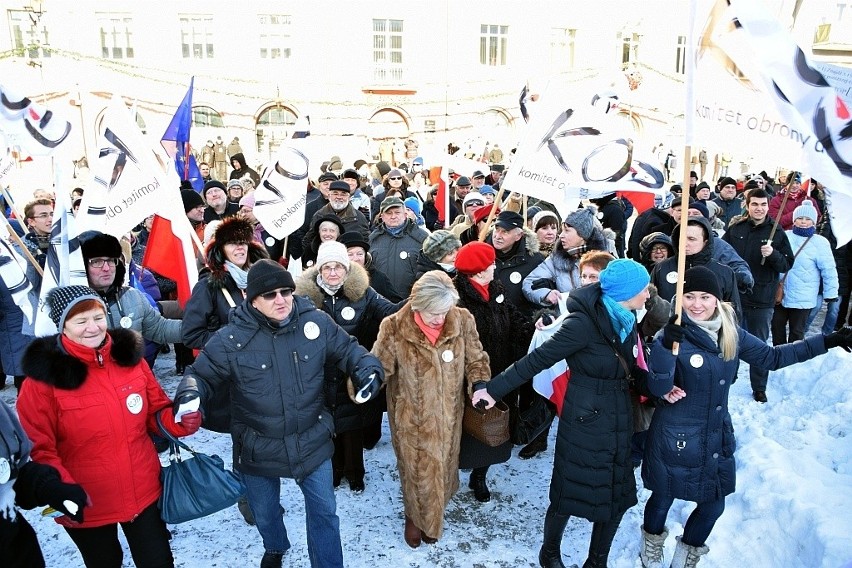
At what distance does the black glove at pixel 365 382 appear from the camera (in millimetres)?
3094

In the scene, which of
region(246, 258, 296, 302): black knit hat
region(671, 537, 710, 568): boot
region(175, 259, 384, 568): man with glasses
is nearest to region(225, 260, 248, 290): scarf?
region(175, 259, 384, 568): man with glasses

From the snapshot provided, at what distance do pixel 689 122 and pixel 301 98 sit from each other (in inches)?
970

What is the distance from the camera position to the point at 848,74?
299 cm

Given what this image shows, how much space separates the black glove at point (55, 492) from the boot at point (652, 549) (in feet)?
9.52

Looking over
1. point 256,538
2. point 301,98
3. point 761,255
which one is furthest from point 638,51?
point 256,538

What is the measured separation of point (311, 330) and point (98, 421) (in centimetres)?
105

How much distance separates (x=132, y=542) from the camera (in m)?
2.83

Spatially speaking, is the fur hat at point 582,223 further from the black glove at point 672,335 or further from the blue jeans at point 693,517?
the blue jeans at point 693,517

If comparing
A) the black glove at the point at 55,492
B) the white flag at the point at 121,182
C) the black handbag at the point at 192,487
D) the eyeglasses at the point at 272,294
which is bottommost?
the black handbag at the point at 192,487

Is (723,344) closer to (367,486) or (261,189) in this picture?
(367,486)

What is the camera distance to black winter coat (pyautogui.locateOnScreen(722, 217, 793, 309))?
227 inches

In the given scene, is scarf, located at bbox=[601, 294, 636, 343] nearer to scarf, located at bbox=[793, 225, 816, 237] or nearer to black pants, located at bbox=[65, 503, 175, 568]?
black pants, located at bbox=[65, 503, 175, 568]

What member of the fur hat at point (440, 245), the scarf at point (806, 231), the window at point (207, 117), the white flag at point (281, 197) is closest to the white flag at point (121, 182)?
the white flag at point (281, 197)

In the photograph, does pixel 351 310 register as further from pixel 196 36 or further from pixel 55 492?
pixel 196 36
